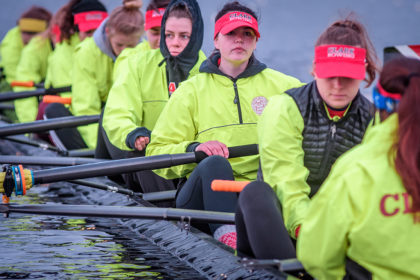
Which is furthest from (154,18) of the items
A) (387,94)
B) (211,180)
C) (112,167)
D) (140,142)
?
(387,94)

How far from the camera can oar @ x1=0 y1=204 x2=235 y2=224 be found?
3.62 meters

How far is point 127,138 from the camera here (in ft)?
17.2

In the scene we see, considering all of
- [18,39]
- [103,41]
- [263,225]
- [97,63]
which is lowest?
[263,225]

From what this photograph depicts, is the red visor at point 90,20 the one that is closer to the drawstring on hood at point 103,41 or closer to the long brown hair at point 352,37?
the drawstring on hood at point 103,41

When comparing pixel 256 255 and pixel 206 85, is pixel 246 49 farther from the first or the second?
pixel 256 255

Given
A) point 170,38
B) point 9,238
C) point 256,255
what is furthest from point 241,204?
point 170,38

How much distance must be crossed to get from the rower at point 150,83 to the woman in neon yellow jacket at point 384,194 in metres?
2.95

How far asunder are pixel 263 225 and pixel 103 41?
439 centimetres

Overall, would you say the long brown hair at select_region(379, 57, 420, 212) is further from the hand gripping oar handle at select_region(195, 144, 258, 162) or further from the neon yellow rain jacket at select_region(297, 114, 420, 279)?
the hand gripping oar handle at select_region(195, 144, 258, 162)

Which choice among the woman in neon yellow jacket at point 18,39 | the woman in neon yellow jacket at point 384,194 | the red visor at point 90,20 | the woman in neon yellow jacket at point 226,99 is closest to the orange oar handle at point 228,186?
the woman in neon yellow jacket at point 226,99

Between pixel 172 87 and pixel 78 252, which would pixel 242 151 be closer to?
pixel 78 252

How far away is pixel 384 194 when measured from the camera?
2098 mm

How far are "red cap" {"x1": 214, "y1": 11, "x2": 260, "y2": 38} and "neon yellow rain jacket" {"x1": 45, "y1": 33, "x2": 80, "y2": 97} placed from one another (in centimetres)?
436

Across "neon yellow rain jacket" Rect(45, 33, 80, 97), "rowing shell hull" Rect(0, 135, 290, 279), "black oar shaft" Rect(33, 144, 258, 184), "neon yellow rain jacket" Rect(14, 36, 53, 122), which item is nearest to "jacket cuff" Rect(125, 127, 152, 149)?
"rowing shell hull" Rect(0, 135, 290, 279)
